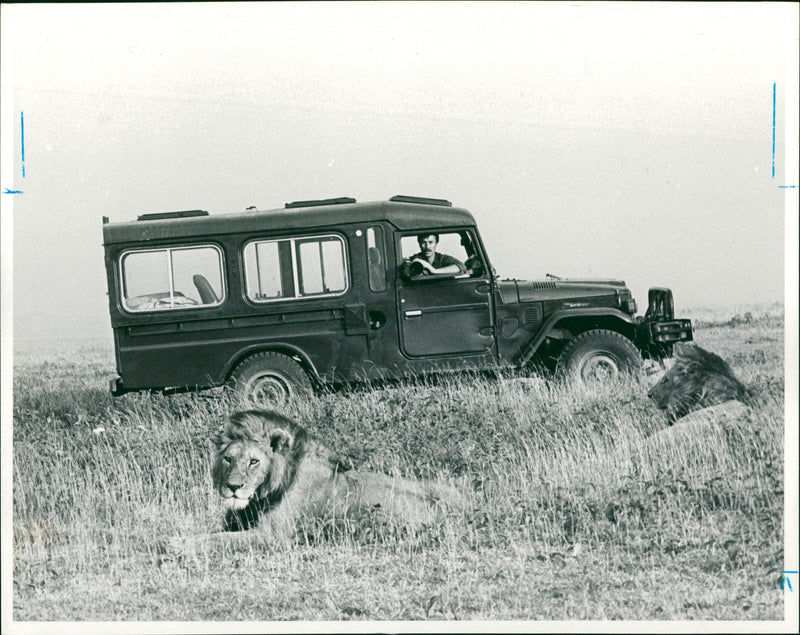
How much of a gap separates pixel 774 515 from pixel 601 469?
1197 mm

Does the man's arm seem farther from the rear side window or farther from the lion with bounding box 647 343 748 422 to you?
the lion with bounding box 647 343 748 422

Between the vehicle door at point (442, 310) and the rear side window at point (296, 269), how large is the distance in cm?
46

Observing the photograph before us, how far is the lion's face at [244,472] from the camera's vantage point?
7.41m

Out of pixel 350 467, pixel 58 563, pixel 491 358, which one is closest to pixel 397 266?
pixel 491 358

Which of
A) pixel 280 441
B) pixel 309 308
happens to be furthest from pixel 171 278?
pixel 280 441

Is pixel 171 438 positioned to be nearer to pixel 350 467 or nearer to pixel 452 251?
pixel 350 467

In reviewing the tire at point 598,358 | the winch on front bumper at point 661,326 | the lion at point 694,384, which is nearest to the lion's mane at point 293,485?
the tire at point 598,358

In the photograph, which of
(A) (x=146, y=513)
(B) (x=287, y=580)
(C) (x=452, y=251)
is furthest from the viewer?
(C) (x=452, y=251)

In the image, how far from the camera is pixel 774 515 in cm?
743

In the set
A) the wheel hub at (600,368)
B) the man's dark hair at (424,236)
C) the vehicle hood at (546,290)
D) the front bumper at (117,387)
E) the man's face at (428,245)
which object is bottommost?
the wheel hub at (600,368)

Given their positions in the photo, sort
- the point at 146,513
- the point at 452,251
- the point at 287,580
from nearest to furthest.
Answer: the point at 287,580, the point at 146,513, the point at 452,251

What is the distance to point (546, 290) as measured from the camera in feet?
26.4

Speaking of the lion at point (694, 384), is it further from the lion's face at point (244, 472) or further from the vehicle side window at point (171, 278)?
the vehicle side window at point (171, 278)

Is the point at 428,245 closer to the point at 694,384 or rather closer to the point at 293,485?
the point at 293,485
